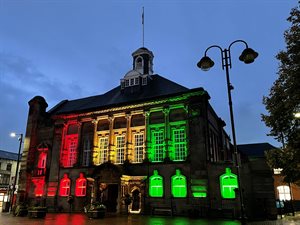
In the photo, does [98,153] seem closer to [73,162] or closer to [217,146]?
[73,162]

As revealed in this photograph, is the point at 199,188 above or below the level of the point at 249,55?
below

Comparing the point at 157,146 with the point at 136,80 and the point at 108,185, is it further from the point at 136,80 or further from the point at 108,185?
the point at 136,80

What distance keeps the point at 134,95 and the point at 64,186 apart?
14620mm

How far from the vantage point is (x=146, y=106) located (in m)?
29.1

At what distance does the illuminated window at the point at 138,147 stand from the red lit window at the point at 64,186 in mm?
9546

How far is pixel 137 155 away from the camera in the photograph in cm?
2878

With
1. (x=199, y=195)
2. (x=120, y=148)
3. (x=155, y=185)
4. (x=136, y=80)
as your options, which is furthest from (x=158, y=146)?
(x=136, y=80)

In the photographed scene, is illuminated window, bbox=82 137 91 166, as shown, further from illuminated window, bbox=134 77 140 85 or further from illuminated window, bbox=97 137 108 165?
illuminated window, bbox=134 77 140 85

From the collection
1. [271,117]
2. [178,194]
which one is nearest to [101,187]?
[178,194]

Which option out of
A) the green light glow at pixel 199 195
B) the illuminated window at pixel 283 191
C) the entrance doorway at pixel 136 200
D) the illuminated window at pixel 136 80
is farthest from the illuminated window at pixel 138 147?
the illuminated window at pixel 283 191

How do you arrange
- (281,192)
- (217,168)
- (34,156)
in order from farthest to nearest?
(281,192), (34,156), (217,168)

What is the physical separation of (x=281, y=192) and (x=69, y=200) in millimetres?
34462

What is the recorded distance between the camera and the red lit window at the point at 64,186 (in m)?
31.0

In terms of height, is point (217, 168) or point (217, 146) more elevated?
point (217, 146)
